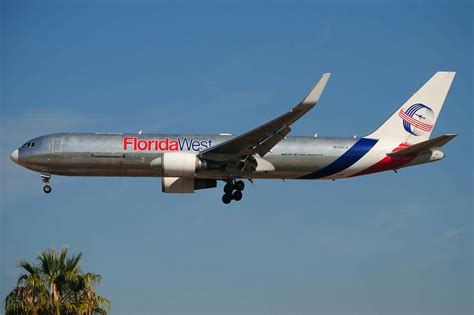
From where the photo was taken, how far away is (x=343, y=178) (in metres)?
52.5

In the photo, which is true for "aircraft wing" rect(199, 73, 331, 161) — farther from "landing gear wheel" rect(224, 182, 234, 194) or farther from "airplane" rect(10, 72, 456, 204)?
"landing gear wheel" rect(224, 182, 234, 194)

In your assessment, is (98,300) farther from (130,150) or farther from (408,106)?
(408,106)

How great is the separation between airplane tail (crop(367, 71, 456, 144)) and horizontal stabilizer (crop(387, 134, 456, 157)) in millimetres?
1933

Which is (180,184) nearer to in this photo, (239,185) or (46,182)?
(239,185)

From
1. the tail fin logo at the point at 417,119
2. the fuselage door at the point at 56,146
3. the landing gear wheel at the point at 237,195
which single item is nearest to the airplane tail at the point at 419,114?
the tail fin logo at the point at 417,119

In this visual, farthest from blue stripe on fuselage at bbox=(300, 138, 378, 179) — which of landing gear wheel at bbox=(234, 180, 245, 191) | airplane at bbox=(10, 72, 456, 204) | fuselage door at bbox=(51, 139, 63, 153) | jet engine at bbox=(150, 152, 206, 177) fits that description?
fuselage door at bbox=(51, 139, 63, 153)

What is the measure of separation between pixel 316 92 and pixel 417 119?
13270 millimetres

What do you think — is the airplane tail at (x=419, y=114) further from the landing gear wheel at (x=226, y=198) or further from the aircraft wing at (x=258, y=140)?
the landing gear wheel at (x=226, y=198)

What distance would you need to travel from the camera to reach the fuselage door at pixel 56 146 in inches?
1973

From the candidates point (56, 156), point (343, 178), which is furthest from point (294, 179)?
point (56, 156)

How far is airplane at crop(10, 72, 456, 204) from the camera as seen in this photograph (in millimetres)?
49031

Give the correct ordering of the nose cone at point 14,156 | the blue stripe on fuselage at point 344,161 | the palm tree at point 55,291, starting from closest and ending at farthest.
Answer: the palm tree at point 55,291, the blue stripe on fuselage at point 344,161, the nose cone at point 14,156

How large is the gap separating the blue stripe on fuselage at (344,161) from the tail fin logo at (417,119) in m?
3.43

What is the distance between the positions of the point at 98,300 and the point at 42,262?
10.0ft
